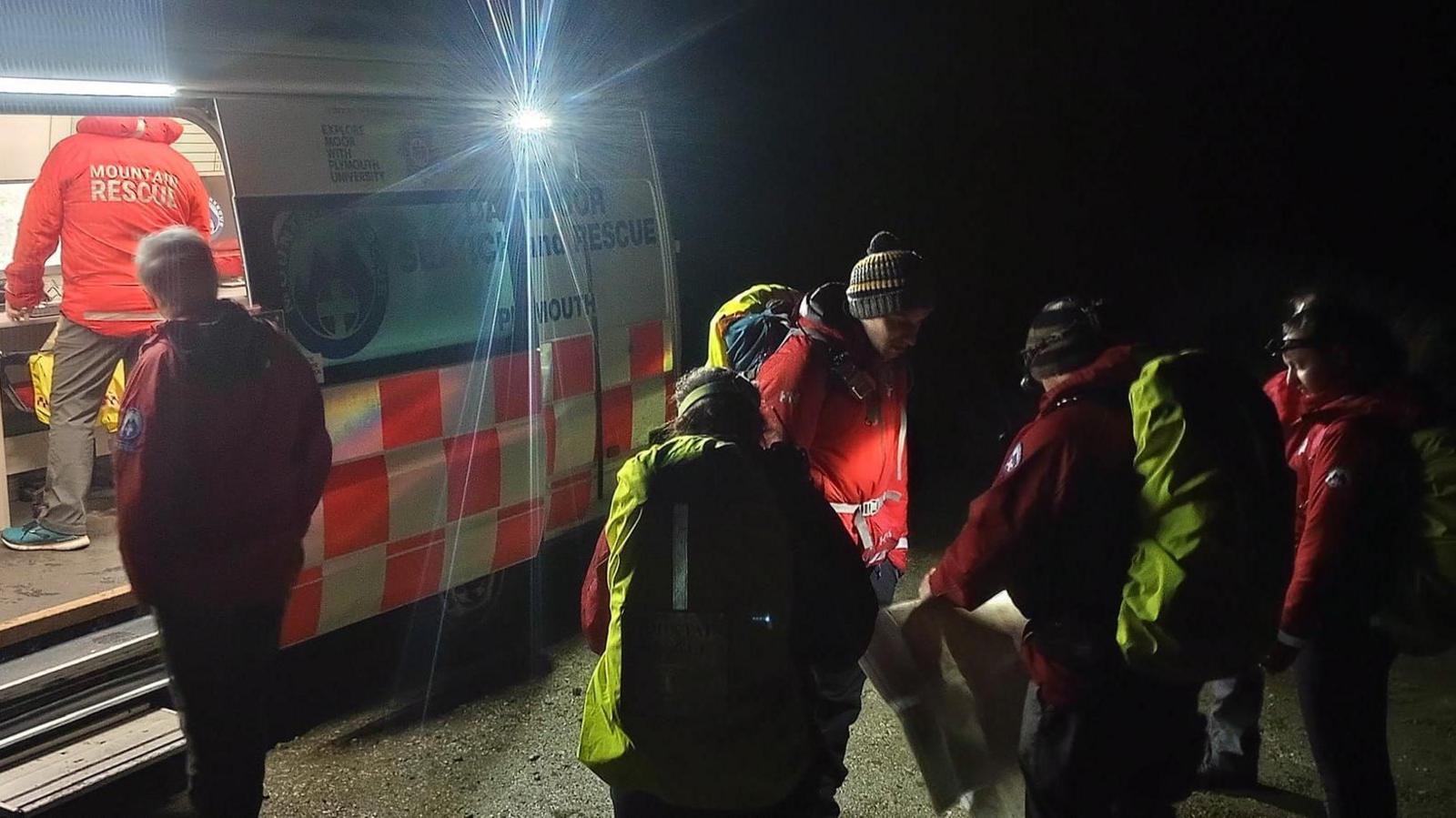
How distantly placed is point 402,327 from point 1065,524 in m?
2.37

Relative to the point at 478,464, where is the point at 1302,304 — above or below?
above

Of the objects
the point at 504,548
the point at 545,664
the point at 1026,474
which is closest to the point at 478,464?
the point at 504,548

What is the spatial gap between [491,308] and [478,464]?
0.56m

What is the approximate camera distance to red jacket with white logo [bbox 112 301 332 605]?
107 inches

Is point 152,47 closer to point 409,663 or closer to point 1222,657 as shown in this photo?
point 409,663

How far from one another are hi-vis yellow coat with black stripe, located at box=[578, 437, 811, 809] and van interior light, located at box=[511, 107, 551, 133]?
254cm

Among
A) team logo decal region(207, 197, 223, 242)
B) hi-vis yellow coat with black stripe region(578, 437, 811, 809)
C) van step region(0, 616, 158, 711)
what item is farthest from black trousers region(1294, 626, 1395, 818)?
team logo decal region(207, 197, 223, 242)

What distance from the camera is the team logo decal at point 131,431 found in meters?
2.73

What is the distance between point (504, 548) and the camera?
13.9 ft

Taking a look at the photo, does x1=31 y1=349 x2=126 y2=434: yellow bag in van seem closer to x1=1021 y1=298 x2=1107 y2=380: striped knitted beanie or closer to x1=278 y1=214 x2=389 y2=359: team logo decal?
x1=278 y1=214 x2=389 y2=359: team logo decal

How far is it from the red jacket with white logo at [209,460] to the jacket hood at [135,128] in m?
2.25

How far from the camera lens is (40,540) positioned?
474 centimetres

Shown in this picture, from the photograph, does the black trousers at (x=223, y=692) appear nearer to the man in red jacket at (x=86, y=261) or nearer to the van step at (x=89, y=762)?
the van step at (x=89, y=762)

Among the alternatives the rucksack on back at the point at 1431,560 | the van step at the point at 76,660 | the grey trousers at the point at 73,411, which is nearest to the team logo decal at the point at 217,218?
the grey trousers at the point at 73,411
